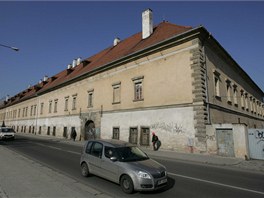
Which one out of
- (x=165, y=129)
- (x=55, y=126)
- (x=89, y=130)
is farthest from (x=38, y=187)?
(x=55, y=126)

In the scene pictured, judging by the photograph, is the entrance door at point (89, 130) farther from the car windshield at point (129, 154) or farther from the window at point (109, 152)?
the car windshield at point (129, 154)

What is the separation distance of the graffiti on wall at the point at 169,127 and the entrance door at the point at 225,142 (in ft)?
9.73

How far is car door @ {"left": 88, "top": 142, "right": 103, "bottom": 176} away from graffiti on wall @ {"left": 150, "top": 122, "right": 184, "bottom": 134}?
10.9m

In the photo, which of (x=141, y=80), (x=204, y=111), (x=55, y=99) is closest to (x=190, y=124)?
(x=204, y=111)

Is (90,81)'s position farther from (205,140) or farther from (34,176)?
(34,176)

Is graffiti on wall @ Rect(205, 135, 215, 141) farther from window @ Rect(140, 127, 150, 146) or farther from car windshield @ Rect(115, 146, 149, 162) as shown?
car windshield @ Rect(115, 146, 149, 162)

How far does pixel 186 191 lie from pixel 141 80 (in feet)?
52.0

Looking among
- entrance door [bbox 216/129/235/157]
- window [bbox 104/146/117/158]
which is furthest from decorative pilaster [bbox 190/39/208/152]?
window [bbox 104/146/117/158]

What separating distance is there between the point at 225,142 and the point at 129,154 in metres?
10.9

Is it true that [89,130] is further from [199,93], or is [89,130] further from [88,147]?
[88,147]

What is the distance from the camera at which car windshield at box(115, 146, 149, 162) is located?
7043 millimetres

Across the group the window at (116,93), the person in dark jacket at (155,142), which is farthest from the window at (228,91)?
the window at (116,93)

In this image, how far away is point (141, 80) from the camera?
21766 millimetres

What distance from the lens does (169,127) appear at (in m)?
18.6
